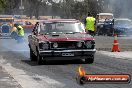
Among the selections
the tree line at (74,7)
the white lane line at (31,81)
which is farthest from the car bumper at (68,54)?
the tree line at (74,7)

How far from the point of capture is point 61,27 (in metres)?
15.8

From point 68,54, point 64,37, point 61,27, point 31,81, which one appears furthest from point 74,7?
point 31,81

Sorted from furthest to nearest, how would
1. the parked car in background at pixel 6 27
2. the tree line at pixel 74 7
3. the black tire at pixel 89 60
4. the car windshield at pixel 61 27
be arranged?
1. the tree line at pixel 74 7
2. the parked car in background at pixel 6 27
3. the car windshield at pixel 61 27
4. the black tire at pixel 89 60

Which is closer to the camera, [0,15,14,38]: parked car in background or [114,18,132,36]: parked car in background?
[0,15,14,38]: parked car in background

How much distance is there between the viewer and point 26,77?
1136 centimetres

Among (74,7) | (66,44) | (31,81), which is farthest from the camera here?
(74,7)

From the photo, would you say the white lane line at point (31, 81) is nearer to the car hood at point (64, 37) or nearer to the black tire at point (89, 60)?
the car hood at point (64, 37)

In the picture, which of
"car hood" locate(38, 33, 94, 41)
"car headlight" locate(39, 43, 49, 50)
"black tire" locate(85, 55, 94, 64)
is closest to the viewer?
"car headlight" locate(39, 43, 49, 50)

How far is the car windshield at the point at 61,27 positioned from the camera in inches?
617

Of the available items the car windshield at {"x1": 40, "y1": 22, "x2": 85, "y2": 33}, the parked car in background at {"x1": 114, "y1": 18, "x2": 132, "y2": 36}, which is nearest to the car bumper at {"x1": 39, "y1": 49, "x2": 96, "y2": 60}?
the car windshield at {"x1": 40, "y1": 22, "x2": 85, "y2": 33}

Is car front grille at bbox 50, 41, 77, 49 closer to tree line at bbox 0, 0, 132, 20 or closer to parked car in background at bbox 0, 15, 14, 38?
parked car in background at bbox 0, 15, 14, 38

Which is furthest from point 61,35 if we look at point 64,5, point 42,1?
point 42,1

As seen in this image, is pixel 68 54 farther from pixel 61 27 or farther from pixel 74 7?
pixel 74 7

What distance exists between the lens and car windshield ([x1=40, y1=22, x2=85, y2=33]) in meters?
15.7
